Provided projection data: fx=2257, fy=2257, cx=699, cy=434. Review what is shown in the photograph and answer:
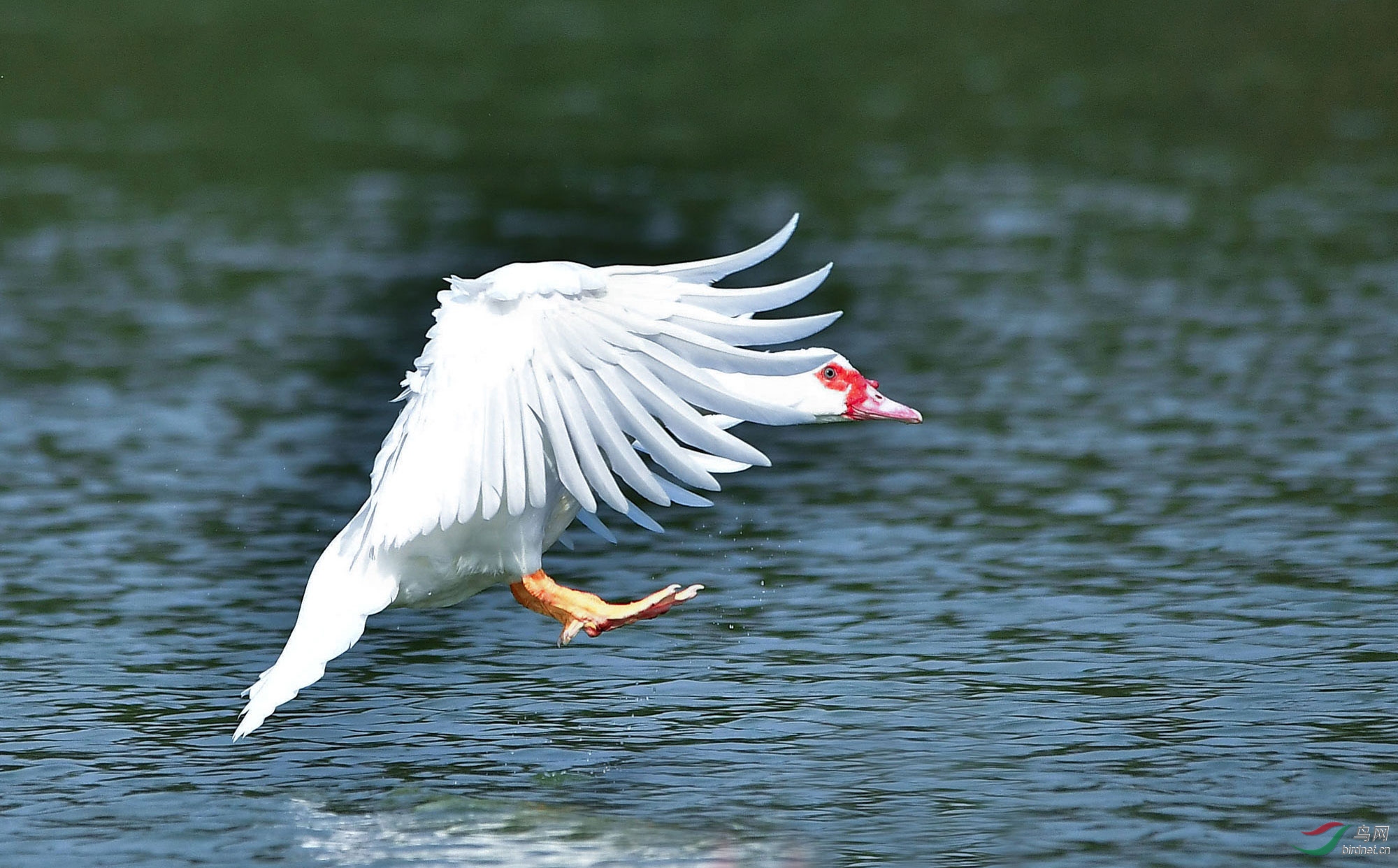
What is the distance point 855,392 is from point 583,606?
1832mm

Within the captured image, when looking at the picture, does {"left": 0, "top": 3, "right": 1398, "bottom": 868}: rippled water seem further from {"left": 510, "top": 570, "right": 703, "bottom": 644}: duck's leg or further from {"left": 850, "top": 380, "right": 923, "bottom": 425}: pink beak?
{"left": 850, "top": 380, "right": 923, "bottom": 425}: pink beak

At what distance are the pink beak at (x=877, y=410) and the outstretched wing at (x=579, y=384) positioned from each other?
4.80ft

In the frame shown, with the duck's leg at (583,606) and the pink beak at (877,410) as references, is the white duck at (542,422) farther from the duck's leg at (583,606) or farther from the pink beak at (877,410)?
the pink beak at (877,410)

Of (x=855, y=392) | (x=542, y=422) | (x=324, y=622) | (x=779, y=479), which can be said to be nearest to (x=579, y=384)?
(x=542, y=422)

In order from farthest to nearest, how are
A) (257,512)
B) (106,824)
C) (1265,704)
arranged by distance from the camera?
1. (257,512)
2. (1265,704)
3. (106,824)

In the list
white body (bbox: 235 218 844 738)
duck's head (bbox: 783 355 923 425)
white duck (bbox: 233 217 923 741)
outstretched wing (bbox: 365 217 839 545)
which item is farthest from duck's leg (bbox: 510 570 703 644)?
duck's head (bbox: 783 355 923 425)

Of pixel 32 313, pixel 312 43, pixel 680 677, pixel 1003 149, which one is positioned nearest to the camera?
pixel 680 677

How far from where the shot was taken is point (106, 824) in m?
10.6

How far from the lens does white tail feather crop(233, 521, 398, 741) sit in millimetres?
10578

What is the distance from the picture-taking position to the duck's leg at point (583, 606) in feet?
35.5

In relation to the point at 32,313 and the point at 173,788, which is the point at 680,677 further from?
the point at 32,313

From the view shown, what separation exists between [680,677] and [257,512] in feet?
16.9

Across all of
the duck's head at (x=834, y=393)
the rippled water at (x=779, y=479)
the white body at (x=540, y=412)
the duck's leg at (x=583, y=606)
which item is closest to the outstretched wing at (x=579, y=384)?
the white body at (x=540, y=412)

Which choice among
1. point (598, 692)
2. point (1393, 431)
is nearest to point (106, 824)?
point (598, 692)
